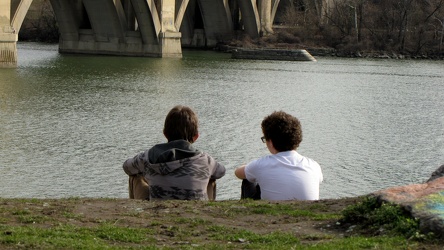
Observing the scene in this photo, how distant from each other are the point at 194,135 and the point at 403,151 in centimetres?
1089

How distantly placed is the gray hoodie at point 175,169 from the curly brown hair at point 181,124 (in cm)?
8

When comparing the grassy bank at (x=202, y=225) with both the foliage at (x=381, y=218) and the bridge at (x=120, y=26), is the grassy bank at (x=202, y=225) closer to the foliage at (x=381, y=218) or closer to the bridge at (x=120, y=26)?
the foliage at (x=381, y=218)

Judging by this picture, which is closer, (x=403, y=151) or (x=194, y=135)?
(x=194, y=135)

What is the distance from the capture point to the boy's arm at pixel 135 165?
732 centimetres

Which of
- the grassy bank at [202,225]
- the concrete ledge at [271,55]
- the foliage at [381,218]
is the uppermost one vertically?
the foliage at [381,218]

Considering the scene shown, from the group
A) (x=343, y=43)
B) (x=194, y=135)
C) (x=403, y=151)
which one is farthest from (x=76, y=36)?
(x=194, y=135)

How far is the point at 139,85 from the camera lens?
29656 mm

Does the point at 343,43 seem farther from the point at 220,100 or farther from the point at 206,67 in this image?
the point at 220,100

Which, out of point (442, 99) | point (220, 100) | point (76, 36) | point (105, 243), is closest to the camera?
point (105, 243)

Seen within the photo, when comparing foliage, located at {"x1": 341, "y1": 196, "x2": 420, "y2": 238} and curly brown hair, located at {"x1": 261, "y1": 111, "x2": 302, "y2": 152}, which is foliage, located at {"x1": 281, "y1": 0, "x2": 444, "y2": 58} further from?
foliage, located at {"x1": 341, "y1": 196, "x2": 420, "y2": 238}

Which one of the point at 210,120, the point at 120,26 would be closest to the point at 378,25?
the point at 120,26

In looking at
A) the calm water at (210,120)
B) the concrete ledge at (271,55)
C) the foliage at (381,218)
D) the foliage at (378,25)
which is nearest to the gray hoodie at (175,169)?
the foliage at (381,218)

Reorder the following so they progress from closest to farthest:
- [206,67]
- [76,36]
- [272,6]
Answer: [206,67] < [76,36] < [272,6]

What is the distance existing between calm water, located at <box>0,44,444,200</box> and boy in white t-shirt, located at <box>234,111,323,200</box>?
5.30 metres
